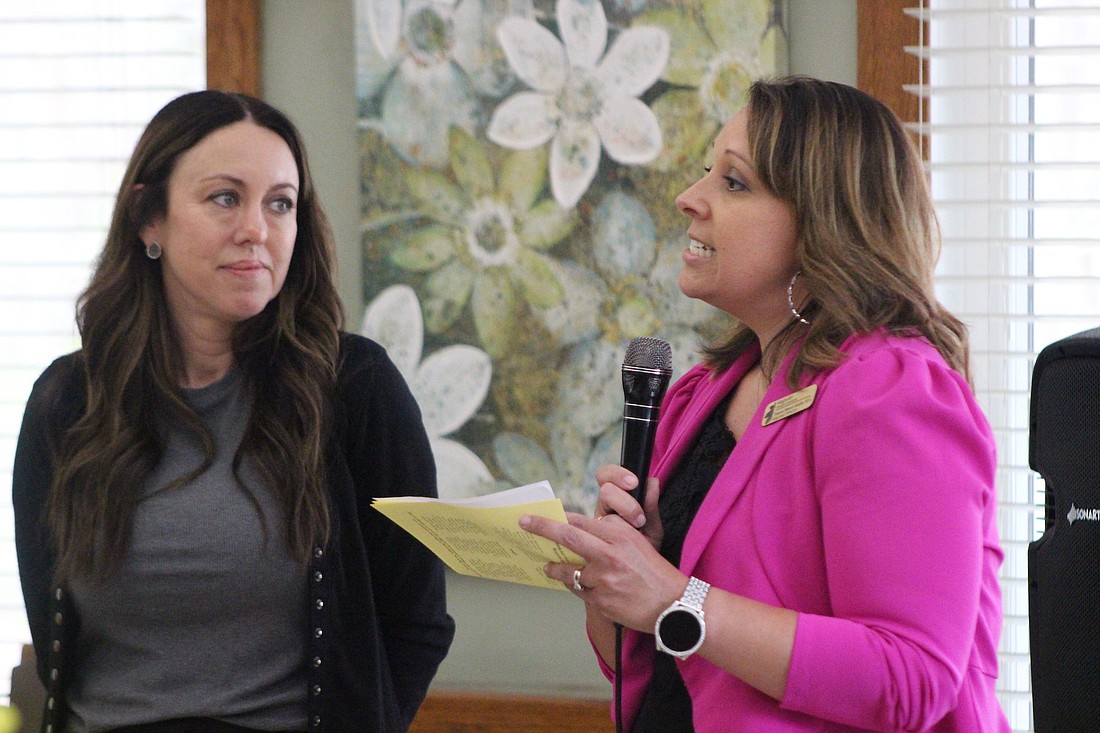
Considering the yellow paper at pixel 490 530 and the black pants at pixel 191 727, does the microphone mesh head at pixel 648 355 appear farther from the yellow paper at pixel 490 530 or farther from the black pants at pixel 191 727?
the black pants at pixel 191 727

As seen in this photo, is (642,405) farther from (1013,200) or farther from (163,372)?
(1013,200)

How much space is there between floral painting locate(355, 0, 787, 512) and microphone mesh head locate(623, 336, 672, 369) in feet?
3.93

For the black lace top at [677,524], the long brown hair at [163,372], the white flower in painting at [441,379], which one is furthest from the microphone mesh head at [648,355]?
the white flower in painting at [441,379]

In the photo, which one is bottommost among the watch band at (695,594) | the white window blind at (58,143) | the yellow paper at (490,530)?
the watch band at (695,594)

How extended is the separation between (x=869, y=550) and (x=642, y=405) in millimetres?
382

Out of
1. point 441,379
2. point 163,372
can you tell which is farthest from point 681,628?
point 441,379

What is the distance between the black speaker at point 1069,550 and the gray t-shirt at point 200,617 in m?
1.23

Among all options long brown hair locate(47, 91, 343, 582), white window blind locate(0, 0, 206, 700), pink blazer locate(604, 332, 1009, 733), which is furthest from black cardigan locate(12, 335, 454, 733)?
white window blind locate(0, 0, 206, 700)

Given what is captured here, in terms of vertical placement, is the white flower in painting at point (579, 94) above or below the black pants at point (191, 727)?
above

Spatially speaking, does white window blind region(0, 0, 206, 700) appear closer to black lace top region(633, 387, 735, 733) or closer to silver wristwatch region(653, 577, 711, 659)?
black lace top region(633, 387, 735, 733)

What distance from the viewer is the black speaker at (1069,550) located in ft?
3.35

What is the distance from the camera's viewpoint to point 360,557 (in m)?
1.94

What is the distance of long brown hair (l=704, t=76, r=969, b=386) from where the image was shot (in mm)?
1375

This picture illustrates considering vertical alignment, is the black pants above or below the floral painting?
below
